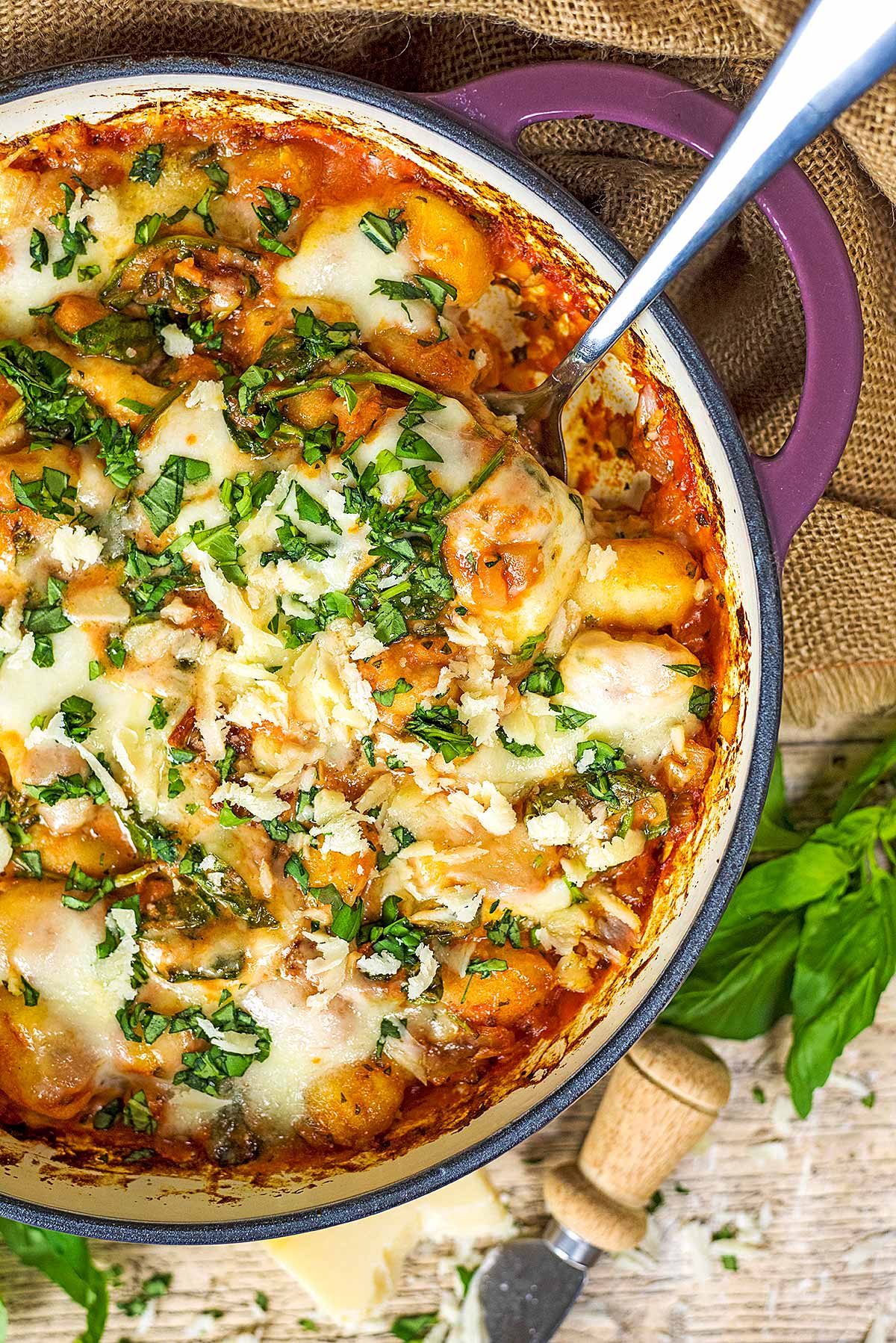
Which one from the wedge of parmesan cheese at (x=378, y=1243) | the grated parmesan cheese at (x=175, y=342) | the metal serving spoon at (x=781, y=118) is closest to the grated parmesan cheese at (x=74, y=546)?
the grated parmesan cheese at (x=175, y=342)

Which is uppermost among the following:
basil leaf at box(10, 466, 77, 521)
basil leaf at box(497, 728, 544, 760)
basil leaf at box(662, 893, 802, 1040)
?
basil leaf at box(10, 466, 77, 521)

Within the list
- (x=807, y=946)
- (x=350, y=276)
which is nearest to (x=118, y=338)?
(x=350, y=276)

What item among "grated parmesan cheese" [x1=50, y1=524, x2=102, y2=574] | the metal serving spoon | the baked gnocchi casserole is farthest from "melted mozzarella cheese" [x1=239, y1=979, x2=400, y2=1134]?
the metal serving spoon

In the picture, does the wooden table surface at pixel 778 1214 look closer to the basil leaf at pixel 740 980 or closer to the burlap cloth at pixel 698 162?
the basil leaf at pixel 740 980

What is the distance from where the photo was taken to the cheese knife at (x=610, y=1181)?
2.52 metres

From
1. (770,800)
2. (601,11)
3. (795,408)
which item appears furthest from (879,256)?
(770,800)

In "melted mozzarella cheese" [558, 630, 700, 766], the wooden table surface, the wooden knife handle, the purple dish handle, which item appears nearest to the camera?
the purple dish handle

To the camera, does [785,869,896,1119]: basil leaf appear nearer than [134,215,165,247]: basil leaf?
No

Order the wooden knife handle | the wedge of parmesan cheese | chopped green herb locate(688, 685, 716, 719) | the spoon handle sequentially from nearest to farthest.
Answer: the spoon handle
chopped green herb locate(688, 685, 716, 719)
the wooden knife handle
the wedge of parmesan cheese

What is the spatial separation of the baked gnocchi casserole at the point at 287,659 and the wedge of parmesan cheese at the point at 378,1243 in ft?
1.60

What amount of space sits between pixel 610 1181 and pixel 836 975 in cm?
68

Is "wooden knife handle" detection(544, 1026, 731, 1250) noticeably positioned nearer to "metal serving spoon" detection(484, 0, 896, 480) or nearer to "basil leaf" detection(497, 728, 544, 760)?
"basil leaf" detection(497, 728, 544, 760)

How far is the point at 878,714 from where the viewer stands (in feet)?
9.06

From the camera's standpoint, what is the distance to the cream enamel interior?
2.01 m
